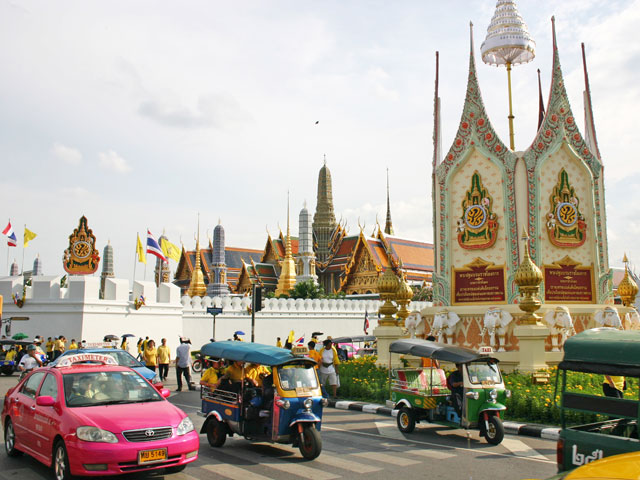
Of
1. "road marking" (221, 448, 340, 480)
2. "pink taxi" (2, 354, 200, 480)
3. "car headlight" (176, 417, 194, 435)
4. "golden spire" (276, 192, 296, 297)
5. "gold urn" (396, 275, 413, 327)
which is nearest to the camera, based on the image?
"pink taxi" (2, 354, 200, 480)

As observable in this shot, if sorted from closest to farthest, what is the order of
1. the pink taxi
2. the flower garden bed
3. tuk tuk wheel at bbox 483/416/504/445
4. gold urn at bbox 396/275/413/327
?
the pink taxi < tuk tuk wheel at bbox 483/416/504/445 < the flower garden bed < gold urn at bbox 396/275/413/327

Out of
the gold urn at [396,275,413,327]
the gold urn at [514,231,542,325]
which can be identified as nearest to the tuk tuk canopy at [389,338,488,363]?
the gold urn at [514,231,542,325]

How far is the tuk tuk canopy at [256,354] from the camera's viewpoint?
879 cm

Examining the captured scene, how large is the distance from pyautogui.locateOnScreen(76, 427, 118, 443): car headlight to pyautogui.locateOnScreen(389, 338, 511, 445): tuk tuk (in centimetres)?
559

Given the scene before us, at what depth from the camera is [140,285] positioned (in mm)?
26531

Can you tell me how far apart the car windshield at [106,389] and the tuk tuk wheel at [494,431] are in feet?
16.9

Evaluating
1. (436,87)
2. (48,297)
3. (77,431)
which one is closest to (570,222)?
(436,87)

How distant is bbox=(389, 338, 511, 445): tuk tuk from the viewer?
9.87 meters

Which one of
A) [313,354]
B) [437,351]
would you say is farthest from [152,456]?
[313,354]

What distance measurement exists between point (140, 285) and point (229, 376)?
59.5 ft

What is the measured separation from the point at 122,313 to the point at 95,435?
19871 millimetres

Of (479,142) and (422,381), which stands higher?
(479,142)

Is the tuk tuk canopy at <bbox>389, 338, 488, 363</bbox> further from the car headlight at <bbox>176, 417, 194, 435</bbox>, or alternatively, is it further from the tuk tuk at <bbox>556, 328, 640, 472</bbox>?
the car headlight at <bbox>176, 417, 194, 435</bbox>

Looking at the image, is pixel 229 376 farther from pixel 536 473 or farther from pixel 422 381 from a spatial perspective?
pixel 536 473
